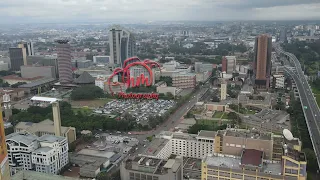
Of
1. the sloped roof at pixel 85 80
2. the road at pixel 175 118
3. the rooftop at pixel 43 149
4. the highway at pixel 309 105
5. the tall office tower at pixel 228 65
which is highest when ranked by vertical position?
the tall office tower at pixel 228 65

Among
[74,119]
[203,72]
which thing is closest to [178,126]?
[74,119]

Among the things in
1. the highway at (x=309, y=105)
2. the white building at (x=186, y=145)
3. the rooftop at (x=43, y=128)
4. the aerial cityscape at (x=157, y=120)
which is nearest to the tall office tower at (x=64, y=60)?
the aerial cityscape at (x=157, y=120)

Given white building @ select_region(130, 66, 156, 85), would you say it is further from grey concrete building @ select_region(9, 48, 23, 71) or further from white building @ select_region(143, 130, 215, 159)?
grey concrete building @ select_region(9, 48, 23, 71)

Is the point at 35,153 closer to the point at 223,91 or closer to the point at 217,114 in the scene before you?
the point at 217,114

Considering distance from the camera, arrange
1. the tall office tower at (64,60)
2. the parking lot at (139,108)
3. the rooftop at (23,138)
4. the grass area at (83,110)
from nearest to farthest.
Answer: the rooftop at (23,138) → the parking lot at (139,108) → the grass area at (83,110) → the tall office tower at (64,60)

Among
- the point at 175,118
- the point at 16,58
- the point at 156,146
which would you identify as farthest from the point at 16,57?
the point at 156,146

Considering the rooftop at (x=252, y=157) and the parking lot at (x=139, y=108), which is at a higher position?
the rooftop at (x=252, y=157)

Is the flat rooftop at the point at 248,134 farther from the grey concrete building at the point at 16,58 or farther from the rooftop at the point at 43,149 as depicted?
the grey concrete building at the point at 16,58

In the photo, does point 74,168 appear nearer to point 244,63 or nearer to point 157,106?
point 157,106
